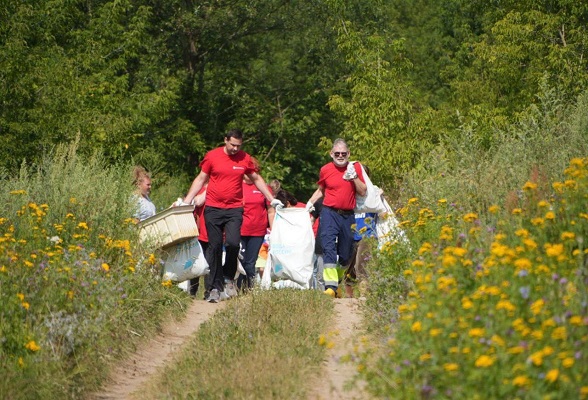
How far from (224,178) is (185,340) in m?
2.88

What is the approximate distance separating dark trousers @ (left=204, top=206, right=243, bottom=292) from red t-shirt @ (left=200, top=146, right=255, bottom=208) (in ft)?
0.28

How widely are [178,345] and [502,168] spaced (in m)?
3.36

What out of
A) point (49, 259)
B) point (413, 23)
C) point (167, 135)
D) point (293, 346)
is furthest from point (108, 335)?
point (413, 23)

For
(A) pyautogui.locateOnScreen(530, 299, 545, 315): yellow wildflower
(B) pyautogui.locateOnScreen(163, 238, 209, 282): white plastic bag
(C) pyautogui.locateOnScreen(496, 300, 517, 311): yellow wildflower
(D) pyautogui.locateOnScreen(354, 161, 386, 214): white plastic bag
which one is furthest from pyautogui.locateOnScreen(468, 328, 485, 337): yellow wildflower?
(D) pyautogui.locateOnScreen(354, 161, 386, 214): white plastic bag

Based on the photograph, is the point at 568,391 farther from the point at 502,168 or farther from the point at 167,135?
the point at 167,135

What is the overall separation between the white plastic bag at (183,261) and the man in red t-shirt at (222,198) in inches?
12.3

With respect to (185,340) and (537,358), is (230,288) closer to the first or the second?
(185,340)

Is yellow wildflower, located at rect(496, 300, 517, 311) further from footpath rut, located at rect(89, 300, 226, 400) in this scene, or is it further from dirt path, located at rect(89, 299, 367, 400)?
footpath rut, located at rect(89, 300, 226, 400)

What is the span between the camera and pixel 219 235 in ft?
42.3

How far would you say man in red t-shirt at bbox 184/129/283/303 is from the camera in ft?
41.7

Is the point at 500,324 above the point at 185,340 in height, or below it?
below

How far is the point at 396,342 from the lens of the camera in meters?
6.62

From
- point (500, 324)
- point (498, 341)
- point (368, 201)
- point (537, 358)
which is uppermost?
point (368, 201)

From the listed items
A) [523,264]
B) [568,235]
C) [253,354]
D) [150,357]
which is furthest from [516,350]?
[150,357]
